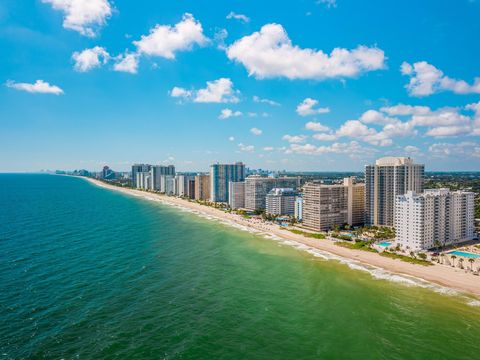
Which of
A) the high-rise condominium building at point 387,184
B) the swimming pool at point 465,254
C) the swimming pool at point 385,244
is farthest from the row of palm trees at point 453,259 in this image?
the high-rise condominium building at point 387,184

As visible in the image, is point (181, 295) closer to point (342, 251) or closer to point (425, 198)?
point (342, 251)

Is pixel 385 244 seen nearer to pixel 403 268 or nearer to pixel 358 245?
pixel 358 245

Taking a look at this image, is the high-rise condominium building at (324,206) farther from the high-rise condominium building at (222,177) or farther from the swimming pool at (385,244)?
the high-rise condominium building at (222,177)

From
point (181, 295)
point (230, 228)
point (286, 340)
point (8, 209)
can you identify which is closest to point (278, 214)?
point (230, 228)

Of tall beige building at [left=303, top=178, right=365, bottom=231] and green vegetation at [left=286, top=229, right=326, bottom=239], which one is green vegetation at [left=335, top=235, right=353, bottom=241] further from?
tall beige building at [left=303, top=178, right=365, bottom=231]

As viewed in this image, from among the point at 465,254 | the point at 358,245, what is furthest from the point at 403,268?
the point at 465,254

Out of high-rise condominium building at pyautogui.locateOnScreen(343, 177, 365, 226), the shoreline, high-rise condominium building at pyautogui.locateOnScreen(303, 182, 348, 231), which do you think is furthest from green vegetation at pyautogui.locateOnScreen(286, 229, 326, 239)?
high-rise condominium building at pyautogui.locateOnScreen(343, 177, 365, 226)
